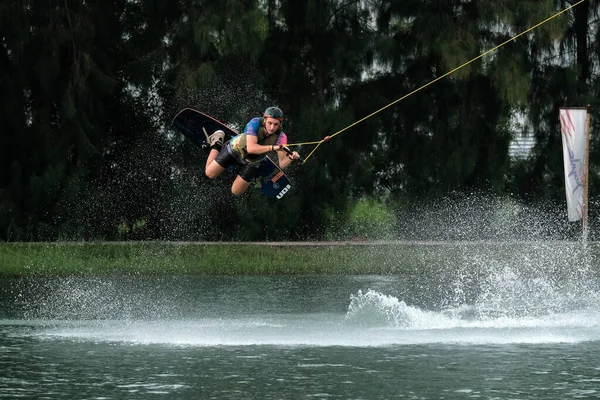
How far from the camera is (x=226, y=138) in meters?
18.8

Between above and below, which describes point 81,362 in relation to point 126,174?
below

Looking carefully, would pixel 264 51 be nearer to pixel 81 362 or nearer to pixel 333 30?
pixel 333 30

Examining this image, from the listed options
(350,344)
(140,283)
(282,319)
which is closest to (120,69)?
(140,283)

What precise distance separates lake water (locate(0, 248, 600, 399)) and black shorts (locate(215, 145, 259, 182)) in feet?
6.29

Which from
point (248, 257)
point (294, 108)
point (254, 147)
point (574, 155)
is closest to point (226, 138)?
point (254, 147)

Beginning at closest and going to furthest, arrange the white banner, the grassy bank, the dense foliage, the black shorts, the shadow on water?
the black shorts
the shadow on water
the white banner
the grassy bank
the dense foliage

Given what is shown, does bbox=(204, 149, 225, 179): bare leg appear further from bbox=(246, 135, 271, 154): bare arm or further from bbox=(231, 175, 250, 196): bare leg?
bbox=(246, 135, 271, 154): bare arm

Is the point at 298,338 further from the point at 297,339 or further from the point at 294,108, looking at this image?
the point at 294,108

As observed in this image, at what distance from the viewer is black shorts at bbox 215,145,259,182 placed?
57.4ft

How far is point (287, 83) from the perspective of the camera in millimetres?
31312

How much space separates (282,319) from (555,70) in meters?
13.8

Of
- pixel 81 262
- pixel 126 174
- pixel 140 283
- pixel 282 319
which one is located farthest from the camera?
pixel 126 174

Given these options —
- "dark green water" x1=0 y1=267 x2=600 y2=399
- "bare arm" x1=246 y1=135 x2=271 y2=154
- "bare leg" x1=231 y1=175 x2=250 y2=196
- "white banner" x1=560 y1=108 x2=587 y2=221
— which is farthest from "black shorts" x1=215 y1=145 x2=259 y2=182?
"white banner" x1=560 y1=108 x2=587 y2=221

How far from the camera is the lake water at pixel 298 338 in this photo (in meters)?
13.8
